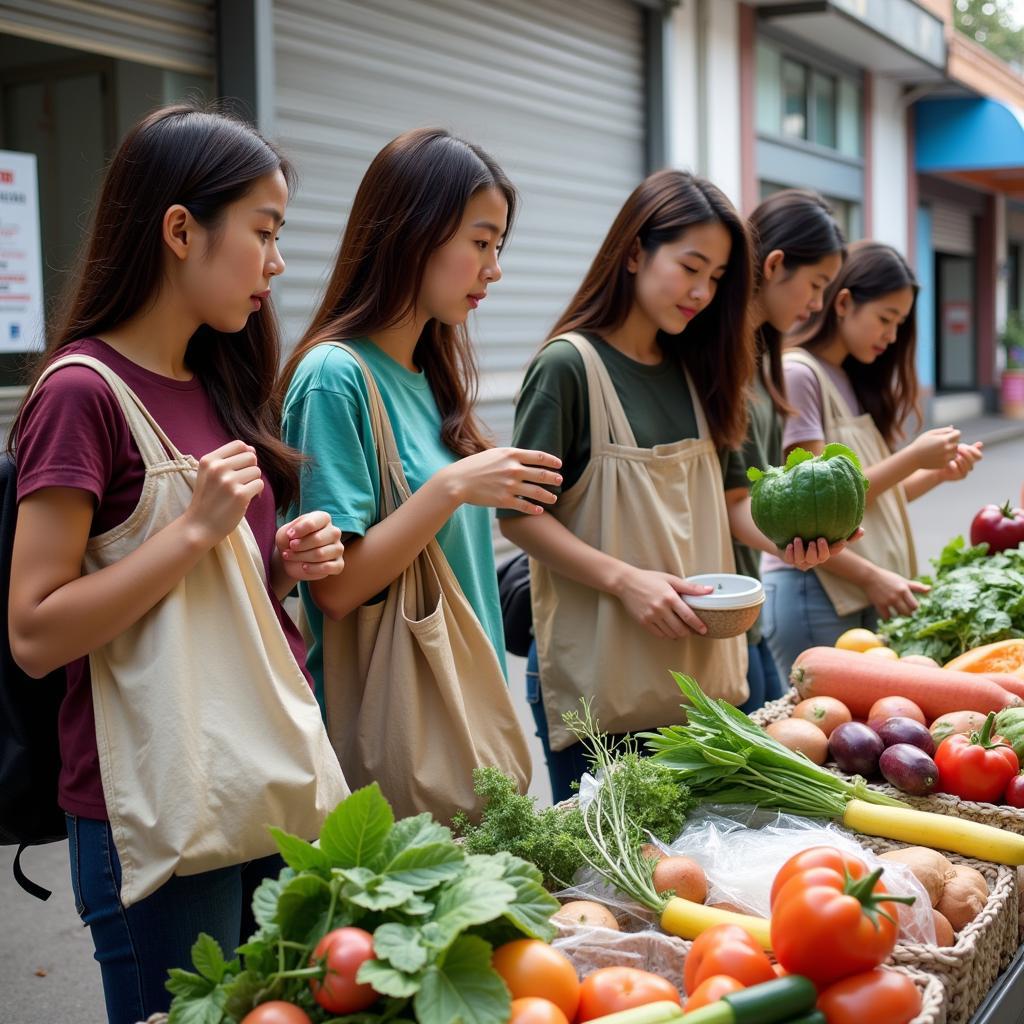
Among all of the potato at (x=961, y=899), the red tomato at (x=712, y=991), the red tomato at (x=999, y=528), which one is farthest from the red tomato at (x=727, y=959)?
the red tomato at (x=999, y=528)

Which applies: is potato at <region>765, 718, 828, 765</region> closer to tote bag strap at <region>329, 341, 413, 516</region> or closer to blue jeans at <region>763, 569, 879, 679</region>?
tote bag strap at <region>329, 341, 413, 516</region>

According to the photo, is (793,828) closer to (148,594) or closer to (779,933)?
(779,933)

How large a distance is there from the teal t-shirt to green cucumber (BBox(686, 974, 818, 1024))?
1066 millimetres

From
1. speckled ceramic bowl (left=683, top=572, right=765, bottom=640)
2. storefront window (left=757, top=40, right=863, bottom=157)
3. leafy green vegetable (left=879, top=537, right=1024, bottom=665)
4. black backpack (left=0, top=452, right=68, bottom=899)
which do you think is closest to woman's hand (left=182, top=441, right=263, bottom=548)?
black backpack (left=0, top=452, right=68, bottom=899)

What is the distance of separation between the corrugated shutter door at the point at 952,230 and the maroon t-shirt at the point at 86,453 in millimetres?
18949

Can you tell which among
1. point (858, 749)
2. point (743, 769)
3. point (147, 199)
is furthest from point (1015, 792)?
point (147, 199)

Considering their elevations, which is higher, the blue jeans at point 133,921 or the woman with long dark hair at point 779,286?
the woman with long dark hair at point 779,286

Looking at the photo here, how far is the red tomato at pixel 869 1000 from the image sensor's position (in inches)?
62.9

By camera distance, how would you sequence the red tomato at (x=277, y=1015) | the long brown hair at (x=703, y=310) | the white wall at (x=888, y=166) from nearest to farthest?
the red tomato at (x=277, y=1015) < the long brown hair at (x=703, y=310) < the white wall at (x=888, y=166)

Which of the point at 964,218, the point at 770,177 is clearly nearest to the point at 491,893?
the point at 770,177

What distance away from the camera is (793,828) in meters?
2.33

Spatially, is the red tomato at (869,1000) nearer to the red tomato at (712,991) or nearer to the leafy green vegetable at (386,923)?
the red tomato at (712,991)

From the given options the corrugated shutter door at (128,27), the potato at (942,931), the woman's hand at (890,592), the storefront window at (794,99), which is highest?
the storefront window at (794,99)

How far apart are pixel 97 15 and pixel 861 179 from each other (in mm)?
11655
